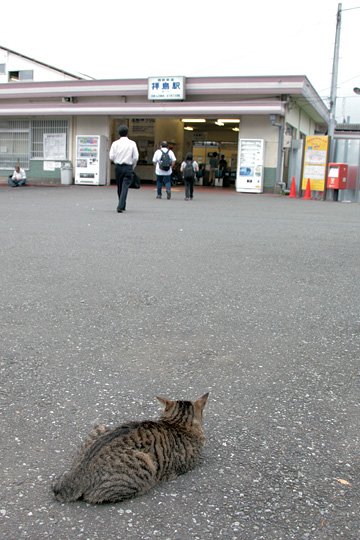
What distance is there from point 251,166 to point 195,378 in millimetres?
20665

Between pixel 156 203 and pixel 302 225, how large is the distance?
5806 millimetres

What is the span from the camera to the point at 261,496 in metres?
2.38

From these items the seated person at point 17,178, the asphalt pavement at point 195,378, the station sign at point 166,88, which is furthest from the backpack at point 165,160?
the asphalt pavement at point 195,378

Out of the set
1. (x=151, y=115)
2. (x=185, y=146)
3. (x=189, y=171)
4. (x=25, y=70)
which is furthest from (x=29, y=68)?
(x=189, y=171)

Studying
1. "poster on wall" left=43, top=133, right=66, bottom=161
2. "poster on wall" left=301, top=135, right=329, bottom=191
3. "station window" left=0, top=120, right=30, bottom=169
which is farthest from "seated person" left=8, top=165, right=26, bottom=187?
"poster on wall" left=301, top=135, right=329, bottom=191

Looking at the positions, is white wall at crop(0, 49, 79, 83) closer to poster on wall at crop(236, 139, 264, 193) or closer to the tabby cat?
poster on wall at crop(236, 139, 264, 193)

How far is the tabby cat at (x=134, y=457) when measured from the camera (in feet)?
7.44

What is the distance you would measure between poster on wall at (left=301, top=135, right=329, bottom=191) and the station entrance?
25.4 ft

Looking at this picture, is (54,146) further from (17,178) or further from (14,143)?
(17,178)

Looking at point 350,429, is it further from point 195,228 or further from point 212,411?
point 195,228

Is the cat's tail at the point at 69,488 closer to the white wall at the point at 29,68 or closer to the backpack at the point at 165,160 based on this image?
the backpack at the point at 165,160

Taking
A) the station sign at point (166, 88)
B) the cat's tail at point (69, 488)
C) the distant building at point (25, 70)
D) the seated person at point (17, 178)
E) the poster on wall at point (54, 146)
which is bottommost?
the cat's tail at point (69, 488)

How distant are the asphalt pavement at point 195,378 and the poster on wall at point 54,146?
19533 mm

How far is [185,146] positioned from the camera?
108ft
